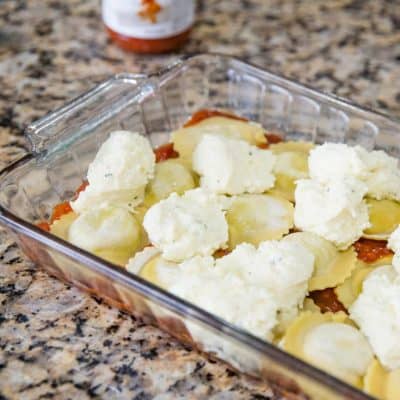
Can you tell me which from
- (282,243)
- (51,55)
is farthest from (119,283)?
(51,55)

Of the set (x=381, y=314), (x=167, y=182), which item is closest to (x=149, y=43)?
(x=167, y=182)

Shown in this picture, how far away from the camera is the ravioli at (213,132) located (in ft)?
4.34

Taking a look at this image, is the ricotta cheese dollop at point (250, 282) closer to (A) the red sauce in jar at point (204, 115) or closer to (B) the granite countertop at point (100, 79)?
(B) the granite countertop at point (100, 79)

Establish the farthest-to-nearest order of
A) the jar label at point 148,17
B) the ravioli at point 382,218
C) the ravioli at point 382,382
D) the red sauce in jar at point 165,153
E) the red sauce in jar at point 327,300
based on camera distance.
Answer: the jar label at point 148,17 < the red sauce in jar at point 165,153 < the ravioli at point 382,218 < the red sauce in jar at point 327,300 < the ravioli at point 382,382

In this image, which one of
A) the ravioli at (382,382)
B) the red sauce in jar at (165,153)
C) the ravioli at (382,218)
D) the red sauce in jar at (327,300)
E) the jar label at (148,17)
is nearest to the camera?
the ravioli at (382,382)

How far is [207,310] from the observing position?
95 cm

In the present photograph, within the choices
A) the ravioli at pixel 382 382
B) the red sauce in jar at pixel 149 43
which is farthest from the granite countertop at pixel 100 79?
the ravioli at pixel 382 382

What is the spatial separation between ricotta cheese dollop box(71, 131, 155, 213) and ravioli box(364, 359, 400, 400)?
0.45 meters

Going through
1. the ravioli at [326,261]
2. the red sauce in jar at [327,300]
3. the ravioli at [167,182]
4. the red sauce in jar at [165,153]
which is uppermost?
the ravioli at [167,182]

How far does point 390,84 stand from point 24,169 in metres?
0.87

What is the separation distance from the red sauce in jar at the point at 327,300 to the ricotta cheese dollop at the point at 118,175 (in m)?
0.32

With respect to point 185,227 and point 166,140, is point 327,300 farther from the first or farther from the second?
point 166,140

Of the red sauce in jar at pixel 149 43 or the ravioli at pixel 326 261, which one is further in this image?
the red sauce in jar at pixel 149 43

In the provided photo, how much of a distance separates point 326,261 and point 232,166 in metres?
0.22
